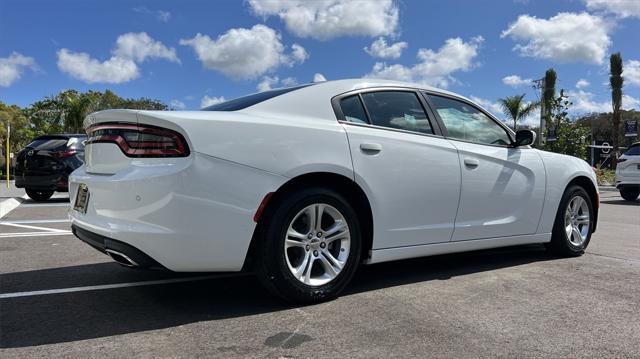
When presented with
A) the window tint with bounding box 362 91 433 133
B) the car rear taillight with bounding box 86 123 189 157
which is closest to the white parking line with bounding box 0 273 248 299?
the car rear taillight with bounding box 86 123 189 157

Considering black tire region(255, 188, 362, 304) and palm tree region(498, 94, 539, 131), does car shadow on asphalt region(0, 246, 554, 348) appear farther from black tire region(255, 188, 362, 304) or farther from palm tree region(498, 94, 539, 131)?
palm tree region(498, 94, 539, 131)

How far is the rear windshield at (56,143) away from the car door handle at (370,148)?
9.35m

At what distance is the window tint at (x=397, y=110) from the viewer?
13.0 feet

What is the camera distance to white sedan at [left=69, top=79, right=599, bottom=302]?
121 inches

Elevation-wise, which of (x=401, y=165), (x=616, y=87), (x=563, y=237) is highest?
(x=616, y=87)

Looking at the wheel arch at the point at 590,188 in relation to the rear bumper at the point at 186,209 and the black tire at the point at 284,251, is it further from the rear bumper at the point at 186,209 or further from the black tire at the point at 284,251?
the rear bumper at the point at 186,209

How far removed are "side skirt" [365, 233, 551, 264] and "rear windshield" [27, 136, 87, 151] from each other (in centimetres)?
939

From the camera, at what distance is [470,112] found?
468cm

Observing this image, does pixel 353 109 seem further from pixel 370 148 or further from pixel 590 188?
pixel 590 188

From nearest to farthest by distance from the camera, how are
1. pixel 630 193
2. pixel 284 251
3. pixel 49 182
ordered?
pixel 284 251 → pixel 49 182 → pixel 630 193

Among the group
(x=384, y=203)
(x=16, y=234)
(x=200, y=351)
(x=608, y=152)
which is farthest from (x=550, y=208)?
(x=608, y=152)

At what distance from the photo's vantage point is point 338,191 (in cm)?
365

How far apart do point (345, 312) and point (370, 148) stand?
1157 millimetres

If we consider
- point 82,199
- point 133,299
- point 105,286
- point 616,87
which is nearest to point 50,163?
point 105,286
